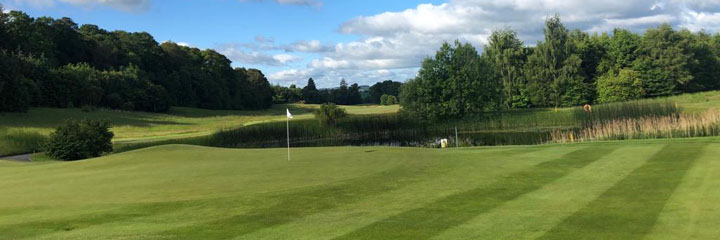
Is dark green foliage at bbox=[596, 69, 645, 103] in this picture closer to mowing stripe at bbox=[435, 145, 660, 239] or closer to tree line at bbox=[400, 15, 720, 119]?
tree line at bbox=[400, 15, 720, 119]

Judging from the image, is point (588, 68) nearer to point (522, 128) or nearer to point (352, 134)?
point (522, 128)

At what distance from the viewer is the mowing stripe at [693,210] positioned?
6646 mm

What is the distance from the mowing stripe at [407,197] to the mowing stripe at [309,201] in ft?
0.82

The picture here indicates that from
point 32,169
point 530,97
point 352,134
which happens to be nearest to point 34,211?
point 32,169

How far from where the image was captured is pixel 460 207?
8.48 meters

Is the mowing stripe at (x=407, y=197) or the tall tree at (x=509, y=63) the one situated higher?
the tall tree at (x=509, y=63)

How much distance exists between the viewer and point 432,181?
435 inches

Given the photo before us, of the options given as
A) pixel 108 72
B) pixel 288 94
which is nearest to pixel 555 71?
pixel 108 72

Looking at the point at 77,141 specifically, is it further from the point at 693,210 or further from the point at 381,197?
the point at 693,210

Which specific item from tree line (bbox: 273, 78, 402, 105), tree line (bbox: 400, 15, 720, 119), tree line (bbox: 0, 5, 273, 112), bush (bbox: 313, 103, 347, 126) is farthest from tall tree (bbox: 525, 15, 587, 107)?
tree line (bbox: 273, 78, 402, 105)

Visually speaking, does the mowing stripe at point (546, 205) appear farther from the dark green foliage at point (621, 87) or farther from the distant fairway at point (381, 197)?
the dark green foliage at point (621, 87)

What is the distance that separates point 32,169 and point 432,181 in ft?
39.5

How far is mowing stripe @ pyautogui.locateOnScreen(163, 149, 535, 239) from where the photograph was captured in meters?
7.18

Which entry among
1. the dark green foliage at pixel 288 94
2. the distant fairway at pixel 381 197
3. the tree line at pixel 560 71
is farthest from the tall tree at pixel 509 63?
the dark green foliage at pixel 288 94
